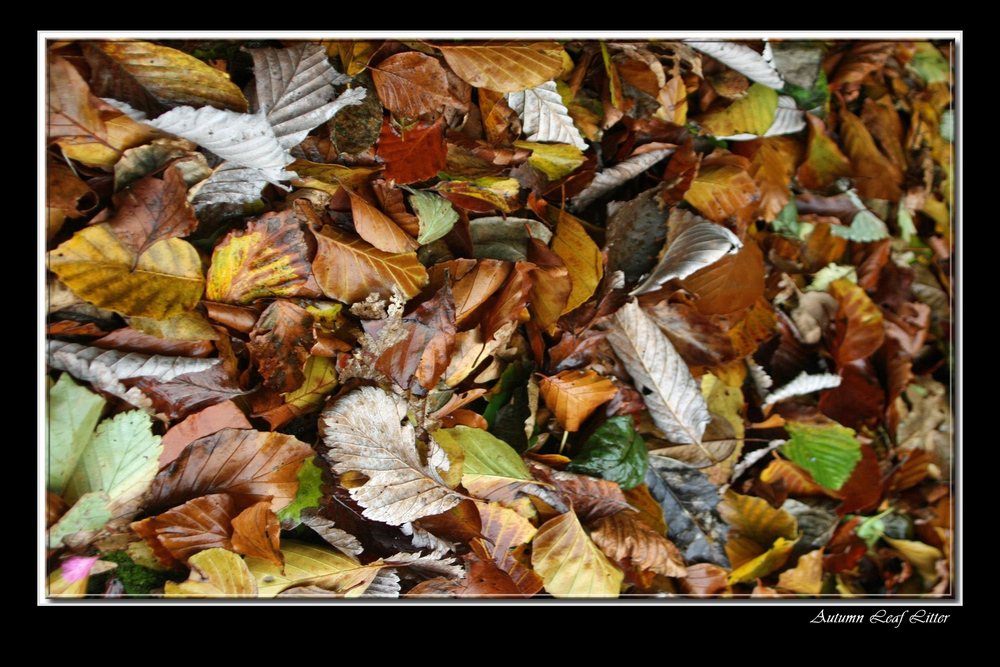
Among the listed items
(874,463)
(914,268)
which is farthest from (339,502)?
(914,268)

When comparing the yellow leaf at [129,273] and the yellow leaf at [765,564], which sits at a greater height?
the yellow leaf at [129,273]

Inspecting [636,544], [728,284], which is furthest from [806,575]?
[728,284]

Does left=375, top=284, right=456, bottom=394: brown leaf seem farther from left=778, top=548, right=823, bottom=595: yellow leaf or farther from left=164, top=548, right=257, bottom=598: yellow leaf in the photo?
left=778, top=548, right=823, bottom=595: yellow leaf

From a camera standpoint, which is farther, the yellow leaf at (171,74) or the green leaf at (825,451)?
the green leaf at (825,451)

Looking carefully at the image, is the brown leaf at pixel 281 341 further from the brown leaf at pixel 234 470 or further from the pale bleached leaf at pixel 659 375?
the pale bleached leaf at pixel 659 375

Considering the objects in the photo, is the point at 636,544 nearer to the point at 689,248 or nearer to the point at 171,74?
the point at 689,248

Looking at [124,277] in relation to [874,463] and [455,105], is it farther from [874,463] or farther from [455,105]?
[874,463]

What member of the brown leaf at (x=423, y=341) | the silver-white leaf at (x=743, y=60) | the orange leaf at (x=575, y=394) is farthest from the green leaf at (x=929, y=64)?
the brown leaf at (x=423, y=341)

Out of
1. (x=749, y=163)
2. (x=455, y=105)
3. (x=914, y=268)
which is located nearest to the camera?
(x=455, y=105)
